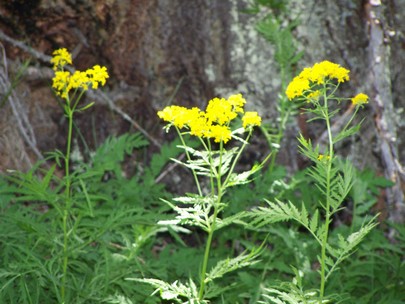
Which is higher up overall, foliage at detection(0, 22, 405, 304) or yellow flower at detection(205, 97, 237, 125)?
yellow flower at detection(205, 97, 237, 125)

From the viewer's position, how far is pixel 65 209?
8.10 feet

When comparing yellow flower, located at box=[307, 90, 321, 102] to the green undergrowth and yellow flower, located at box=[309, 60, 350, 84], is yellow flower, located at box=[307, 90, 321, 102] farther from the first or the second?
the green undergrowth

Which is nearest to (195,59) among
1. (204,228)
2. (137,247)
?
(137,247)

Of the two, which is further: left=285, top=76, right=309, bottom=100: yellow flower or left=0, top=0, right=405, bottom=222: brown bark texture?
left=0, top=0, right=405, bottom=222: brown bark texture

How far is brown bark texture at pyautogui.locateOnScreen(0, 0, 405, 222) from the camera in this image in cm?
366

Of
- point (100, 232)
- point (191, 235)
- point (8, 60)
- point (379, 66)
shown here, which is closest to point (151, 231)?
point (100, 232)

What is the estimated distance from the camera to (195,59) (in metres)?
3.72

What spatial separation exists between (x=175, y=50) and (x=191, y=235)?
1.03 metres

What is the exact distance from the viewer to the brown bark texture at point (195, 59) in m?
3.66

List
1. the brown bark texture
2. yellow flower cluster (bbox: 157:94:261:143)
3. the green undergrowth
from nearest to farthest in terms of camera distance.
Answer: yellow flower cluster (bbox: 157:94:261:143), the green undergrowth, the brown bark texture

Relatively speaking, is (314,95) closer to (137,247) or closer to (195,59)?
(137,247)

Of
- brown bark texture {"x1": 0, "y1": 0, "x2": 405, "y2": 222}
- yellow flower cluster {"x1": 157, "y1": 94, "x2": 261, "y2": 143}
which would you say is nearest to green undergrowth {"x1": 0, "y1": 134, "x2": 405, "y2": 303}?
brown bark texture {"x1": 0, "y1": 0, "x2": 405, "y2": 222}

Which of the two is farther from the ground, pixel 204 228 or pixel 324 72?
pixel 324 72

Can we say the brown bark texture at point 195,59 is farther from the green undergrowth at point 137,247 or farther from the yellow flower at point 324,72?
the yellow flower at point 324,72
